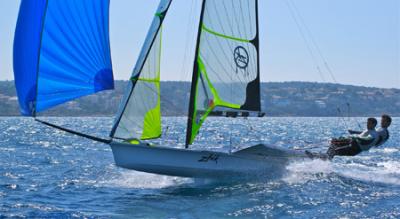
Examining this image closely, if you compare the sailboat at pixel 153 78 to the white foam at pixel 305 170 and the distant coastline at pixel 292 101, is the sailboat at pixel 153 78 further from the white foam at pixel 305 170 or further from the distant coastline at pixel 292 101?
the distant coastline at pixel 292 101

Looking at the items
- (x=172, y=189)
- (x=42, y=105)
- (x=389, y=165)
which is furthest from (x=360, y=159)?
(x=42, y=105)

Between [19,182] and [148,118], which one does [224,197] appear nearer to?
[148,118]

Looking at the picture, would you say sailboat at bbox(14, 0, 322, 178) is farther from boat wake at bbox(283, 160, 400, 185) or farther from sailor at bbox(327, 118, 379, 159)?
sailor at bbox(327, 118, 379, 159)

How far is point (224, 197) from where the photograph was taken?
38.2 ft

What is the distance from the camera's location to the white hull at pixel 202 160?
1176 cm

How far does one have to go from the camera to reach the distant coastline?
13525 cm

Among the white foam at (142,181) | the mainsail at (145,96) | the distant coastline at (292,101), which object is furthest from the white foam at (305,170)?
the distant coastline at (292,101)

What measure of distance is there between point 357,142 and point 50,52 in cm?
759

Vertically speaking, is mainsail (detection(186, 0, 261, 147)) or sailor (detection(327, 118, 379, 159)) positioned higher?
mainsail (detection(186, 0, 261, 147))

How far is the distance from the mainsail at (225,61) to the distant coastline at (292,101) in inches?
4400

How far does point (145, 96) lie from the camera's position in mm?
12141

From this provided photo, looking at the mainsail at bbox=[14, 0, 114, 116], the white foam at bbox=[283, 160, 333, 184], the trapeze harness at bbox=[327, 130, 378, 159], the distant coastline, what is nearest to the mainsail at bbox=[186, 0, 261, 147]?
the white foam at bbox=[283, 160, 333, 184]

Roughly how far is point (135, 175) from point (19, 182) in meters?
2.86

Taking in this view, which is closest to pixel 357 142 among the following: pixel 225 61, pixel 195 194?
pixel 225 61
